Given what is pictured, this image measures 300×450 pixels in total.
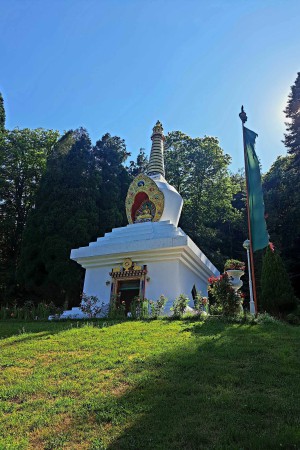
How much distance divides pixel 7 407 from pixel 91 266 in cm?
1046

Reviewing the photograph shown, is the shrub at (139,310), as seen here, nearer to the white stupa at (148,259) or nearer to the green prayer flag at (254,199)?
the white stupa at (148,259)

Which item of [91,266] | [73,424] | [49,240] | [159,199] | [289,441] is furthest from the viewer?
[49,240]

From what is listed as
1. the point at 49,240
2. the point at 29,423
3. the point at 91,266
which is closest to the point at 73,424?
the point at 29,423

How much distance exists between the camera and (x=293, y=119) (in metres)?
20.5

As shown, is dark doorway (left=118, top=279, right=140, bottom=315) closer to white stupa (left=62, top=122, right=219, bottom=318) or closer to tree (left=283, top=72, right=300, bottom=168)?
white stupa (left=62, top=122, right=219, bottom=318)

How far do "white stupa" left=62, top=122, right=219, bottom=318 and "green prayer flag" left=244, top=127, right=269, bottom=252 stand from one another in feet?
8.38

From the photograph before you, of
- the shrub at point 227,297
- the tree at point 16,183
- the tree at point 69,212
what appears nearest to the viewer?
the shrub at point 227,297

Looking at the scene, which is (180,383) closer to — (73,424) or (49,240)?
(73,424)

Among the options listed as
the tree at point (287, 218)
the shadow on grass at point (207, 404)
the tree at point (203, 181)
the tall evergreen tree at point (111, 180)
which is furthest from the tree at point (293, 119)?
the shadow on grass at point (207, 404)

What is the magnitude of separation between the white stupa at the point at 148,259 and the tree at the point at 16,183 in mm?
10267

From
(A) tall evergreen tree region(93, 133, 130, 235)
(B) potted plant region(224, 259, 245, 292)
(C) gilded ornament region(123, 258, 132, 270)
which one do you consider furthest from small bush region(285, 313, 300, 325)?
(A) tall evergreen tree region(93, 133, 130, 235)

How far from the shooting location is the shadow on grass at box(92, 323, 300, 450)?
3.18 meters

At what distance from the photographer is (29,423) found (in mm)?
3666

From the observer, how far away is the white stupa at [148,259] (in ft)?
42.0
